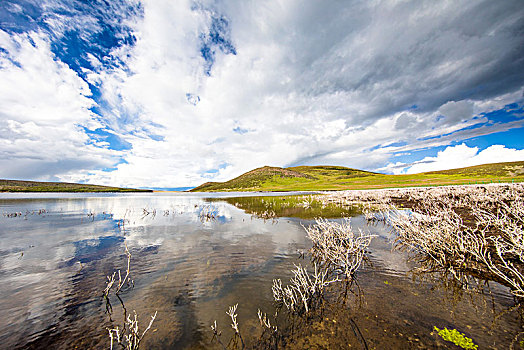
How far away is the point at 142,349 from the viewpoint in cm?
499

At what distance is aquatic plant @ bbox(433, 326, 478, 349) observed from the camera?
4.94 m

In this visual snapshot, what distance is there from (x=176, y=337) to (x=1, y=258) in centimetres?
1335

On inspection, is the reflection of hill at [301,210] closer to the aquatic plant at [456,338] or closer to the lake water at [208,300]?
the lake water at [208,300]

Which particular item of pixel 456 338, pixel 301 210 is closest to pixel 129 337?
pixel 456 338

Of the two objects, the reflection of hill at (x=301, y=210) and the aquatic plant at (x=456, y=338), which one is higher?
the reflection of hill at (x=301, y=210)

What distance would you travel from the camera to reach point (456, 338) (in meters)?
5.17

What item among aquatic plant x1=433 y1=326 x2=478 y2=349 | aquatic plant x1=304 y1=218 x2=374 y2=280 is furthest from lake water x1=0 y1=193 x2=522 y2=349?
aquatic plant x1=304 y1=218 x2=374 y2=280

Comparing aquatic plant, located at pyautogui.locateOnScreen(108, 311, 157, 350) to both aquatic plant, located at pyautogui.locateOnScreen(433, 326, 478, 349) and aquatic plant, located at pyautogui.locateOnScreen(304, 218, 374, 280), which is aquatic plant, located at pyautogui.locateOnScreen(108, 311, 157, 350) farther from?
aquatic plant, located at pyautogui.locateOnScreen(433, 326, 478, 349)

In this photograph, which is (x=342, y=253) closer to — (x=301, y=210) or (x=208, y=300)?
(x=208, y=300)

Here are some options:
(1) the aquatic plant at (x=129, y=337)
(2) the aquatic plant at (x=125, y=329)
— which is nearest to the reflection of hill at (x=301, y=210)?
(2) the aquatic plant at (x=125, y=329)

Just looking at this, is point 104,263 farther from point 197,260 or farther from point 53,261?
point 197,260

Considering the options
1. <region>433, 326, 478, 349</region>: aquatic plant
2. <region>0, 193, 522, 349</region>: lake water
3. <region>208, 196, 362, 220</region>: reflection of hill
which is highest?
<region>208, 196, 362, 220</region>: reflection of hill

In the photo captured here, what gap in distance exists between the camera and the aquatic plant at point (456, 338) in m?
4.94

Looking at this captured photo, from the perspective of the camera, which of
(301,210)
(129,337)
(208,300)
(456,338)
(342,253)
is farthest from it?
(301,210)
